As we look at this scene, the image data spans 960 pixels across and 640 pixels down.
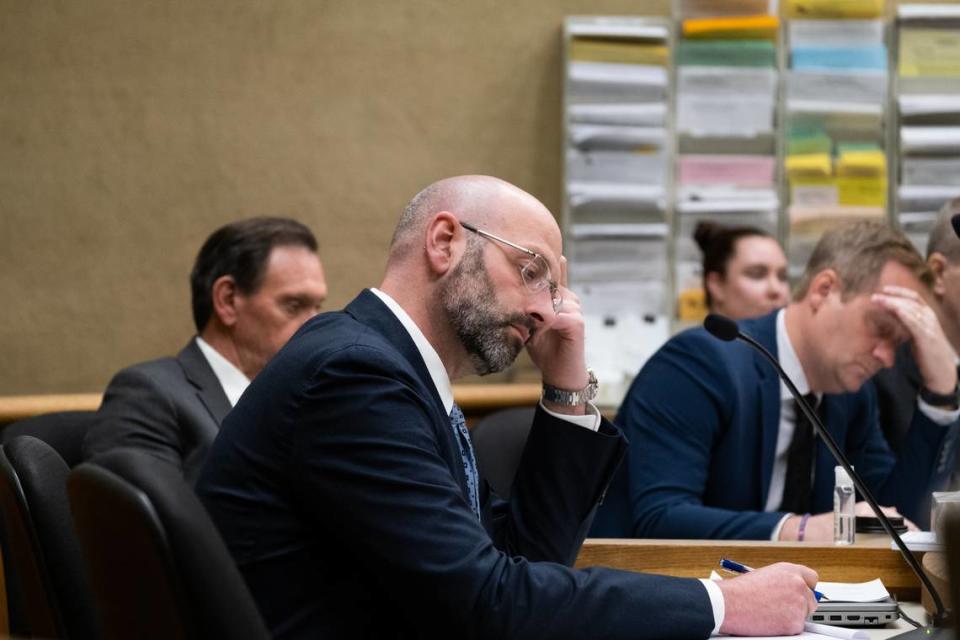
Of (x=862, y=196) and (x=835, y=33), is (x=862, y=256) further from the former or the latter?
(x=835, y=33)

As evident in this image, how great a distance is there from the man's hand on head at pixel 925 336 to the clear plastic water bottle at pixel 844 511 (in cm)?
66

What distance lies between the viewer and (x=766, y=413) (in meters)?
2.81

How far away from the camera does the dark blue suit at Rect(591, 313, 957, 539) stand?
2742mm

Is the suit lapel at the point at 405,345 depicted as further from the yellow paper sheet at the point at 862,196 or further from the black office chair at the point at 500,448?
the yellow paper sheet at the point at 862,196

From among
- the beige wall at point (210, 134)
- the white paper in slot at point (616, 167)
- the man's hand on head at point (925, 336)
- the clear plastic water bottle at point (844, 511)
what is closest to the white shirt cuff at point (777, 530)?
the clear plastic water bottle at point (844, 511)

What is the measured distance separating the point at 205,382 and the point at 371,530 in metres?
1.58

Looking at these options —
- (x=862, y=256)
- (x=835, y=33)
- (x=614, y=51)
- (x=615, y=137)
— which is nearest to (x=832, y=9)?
(x=835, y=33)

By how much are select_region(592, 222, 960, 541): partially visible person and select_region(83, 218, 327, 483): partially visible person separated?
0.92 m

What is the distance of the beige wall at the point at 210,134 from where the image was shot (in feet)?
14.5

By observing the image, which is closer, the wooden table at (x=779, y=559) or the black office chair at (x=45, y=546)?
the black office chair at (x=45, y=546)

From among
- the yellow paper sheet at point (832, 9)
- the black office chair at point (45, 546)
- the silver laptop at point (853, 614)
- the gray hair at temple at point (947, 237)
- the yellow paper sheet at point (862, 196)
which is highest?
the yellow paper sheet at point (832, 9)

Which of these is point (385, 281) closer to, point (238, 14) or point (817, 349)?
point (817, 349)

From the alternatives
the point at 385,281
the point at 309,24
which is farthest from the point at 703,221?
the point at 385,281

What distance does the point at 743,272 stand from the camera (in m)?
4.32
